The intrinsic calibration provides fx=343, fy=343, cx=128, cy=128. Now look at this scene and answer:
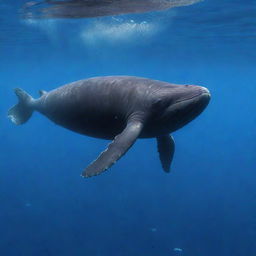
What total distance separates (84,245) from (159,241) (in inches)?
112

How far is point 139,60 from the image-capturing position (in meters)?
46.8

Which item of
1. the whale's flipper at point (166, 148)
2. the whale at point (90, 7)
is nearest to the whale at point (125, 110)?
the whale's flipper at point (166, 148)

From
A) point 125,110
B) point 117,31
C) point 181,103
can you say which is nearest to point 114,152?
point 125,110

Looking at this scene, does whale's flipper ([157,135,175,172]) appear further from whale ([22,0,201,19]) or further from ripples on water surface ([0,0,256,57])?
ripples on water surface ([0,0,256,57])

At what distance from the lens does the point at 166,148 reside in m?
9.05

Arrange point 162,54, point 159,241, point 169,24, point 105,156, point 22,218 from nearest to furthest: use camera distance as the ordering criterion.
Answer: point 105,156
point 159,241
point 22,218
point 169,24
point 162,54

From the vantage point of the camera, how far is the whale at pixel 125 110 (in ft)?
21.5

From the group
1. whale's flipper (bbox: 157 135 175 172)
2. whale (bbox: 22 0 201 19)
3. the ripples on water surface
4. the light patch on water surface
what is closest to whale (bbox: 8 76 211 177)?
whale's flipper (bbox: 157 135 175 172)

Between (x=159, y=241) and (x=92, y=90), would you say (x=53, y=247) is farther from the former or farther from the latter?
(x=92, y=90)

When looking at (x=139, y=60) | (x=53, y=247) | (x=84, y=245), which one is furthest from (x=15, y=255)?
(x=139, y=60)

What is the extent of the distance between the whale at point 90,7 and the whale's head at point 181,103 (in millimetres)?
11565

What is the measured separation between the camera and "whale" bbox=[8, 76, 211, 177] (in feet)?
21.5

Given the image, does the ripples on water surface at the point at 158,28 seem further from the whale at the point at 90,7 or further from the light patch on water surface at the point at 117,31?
the whale at the point at 90,7

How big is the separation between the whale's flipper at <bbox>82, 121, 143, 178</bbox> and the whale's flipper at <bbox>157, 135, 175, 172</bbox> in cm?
229
